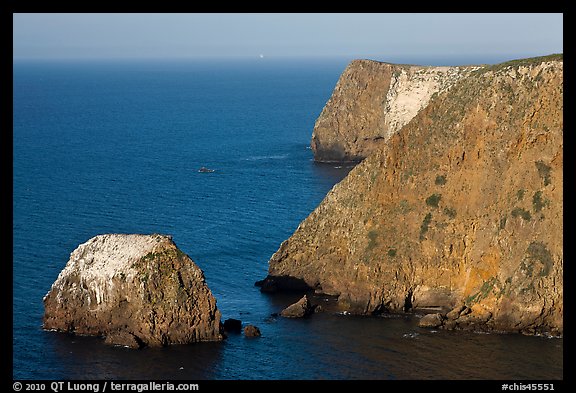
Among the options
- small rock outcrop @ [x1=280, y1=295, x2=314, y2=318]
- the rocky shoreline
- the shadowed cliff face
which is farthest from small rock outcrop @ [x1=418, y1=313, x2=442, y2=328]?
small rock outcrop @ [x1=280, y1=295, x2=314, y2=318]

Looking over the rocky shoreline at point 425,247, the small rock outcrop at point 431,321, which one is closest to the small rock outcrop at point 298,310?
the rocky shoreline at point 425,247

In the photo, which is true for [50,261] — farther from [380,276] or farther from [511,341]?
[511,341]

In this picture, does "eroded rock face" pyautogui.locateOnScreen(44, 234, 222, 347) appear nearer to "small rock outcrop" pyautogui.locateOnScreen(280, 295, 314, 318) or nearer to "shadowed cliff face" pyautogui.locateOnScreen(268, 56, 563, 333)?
"small rock outcrop" pyautogui.locateOnScreen(280, 295, 314, 318)

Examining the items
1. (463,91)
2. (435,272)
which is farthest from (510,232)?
(463,91)

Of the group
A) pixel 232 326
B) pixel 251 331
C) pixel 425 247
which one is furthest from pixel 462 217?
pixel 232 326

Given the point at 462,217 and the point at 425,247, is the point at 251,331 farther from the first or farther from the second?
the point at 462,217

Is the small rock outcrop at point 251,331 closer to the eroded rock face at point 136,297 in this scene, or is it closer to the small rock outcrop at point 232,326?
the small rock outcrop at point 232,326
